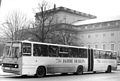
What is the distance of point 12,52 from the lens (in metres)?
18.5

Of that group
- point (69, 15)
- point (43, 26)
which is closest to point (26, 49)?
point (43, 26)

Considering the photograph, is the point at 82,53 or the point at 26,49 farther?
the point at 82,53

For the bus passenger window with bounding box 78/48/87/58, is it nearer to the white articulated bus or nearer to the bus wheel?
the white articulated bus

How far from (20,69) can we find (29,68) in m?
0.91

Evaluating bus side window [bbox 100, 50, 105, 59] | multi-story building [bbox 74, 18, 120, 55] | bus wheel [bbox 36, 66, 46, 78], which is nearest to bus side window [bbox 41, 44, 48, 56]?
bus wheel [bbox 36, 66, 46, 78]

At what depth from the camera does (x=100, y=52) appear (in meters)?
28.8

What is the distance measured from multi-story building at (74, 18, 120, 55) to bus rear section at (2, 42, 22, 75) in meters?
75.7

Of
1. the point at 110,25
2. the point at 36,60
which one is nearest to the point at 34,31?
the point at 36,60

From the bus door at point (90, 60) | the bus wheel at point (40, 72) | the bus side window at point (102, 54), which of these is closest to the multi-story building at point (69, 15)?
the bus side window at point (102, 54)

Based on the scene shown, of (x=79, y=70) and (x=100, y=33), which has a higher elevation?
(x=100, y=33)

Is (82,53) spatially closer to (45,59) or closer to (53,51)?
(53,51)

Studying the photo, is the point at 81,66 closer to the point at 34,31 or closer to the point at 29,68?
the point at 29,68

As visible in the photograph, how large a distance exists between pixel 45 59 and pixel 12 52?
3014mm

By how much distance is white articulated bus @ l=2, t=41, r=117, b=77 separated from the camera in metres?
18.1
